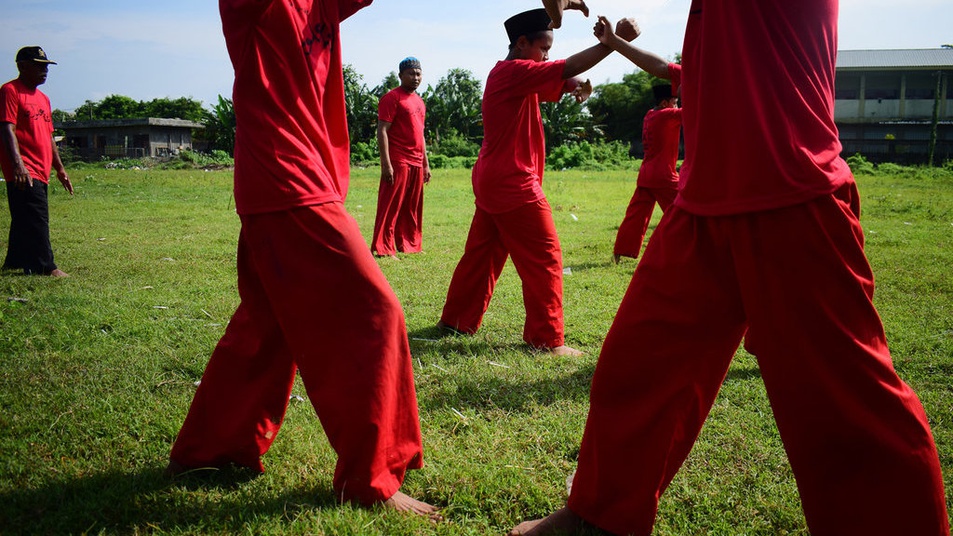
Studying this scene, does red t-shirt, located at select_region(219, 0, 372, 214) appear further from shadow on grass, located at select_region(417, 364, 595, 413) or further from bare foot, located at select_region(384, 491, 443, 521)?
shadow on grass, located at select_region(417, 364, 595, 413)

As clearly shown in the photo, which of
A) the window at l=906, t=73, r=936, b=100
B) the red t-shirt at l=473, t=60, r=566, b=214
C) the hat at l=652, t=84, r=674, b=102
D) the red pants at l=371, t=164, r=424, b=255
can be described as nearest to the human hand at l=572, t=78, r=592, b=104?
the red t-shirt at l=473, t=60, r=566, b=214

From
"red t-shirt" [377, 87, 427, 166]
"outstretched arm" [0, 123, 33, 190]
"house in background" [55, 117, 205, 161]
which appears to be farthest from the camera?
"house in background" [55, 117, 205, 161]

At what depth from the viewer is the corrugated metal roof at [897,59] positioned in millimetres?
35469

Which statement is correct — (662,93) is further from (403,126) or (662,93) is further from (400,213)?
(400,213)

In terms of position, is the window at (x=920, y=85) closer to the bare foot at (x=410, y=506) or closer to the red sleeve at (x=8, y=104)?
the red sleeve at (x=8, y=104)

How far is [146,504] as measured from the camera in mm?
2611

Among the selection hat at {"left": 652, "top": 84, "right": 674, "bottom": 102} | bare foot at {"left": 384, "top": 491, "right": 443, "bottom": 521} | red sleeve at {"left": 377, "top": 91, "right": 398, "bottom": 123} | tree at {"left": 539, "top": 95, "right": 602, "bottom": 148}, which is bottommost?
bare foot at {"left": 384, "top": 491, "right": 443, "bottom": 521}

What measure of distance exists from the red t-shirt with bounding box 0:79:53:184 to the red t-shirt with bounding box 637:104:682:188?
6.59 meters

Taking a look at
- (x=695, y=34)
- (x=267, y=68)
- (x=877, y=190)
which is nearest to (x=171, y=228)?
(x=267, y=68)

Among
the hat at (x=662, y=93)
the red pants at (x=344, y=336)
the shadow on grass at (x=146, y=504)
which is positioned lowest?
the shadow on grass at (x=146, y=504)

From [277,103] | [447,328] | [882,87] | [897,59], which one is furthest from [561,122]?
[277,103]

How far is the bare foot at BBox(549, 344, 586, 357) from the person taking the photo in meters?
4.56

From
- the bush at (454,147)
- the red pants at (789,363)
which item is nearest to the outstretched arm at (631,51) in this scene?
the red pants at (789,363)

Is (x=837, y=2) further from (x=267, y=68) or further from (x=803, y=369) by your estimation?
(x=267, y=68)
